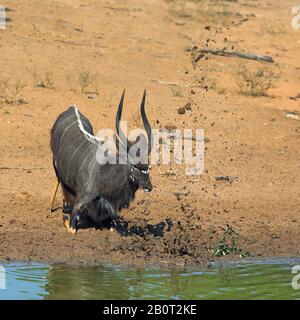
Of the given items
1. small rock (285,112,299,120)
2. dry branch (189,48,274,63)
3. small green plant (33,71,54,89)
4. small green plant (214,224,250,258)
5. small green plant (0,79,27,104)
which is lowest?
small green plant (214,224,250,258)

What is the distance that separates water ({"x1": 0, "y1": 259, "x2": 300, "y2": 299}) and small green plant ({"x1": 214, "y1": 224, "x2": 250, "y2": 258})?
29 centimetres

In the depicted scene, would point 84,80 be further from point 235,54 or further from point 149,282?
point 149,282

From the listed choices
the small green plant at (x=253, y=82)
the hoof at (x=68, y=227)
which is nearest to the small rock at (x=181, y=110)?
the small green plant at (x=253, y=82)

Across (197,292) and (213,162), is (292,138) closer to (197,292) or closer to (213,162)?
(213,162)

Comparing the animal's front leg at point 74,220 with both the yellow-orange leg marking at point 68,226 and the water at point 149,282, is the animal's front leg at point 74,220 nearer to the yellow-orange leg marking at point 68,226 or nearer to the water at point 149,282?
the yellow-orange leg marking at point 68,226

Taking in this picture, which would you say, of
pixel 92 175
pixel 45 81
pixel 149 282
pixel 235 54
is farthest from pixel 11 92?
pixel 149 282

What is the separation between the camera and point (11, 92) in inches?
547

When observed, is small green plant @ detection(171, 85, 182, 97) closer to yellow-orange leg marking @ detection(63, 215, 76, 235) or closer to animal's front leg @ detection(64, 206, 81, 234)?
yellow-orange leg marking @ detection(63, 215, 76, 235)

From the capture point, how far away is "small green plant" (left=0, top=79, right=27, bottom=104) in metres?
13.5

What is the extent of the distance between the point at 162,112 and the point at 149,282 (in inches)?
221

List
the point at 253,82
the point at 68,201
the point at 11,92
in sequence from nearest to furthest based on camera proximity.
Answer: the point at 68,201 < the point at 11,92 < the point at 253,82

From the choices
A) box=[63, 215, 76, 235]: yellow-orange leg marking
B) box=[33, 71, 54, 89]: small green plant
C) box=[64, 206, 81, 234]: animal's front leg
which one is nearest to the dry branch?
box=[33, 71, 54, 89]: small green plant

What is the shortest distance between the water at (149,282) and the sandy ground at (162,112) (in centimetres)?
34

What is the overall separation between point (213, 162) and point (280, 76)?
202 inches
